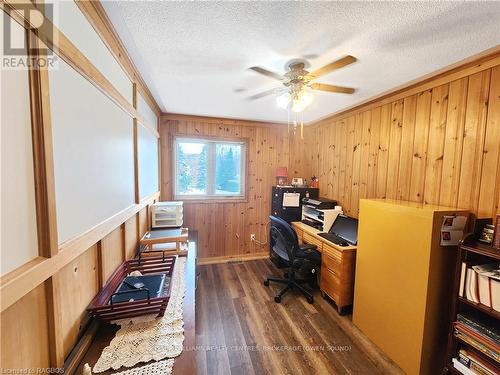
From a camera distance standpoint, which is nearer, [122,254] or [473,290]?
[473,290]

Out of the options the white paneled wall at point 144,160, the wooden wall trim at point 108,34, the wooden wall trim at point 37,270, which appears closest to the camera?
the wooden wall trim at point 37,270

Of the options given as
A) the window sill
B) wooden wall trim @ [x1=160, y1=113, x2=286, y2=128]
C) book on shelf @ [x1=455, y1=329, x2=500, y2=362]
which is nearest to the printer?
the window sill

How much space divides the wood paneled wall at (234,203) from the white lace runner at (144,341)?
2208 mm

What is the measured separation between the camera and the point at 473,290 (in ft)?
4.47

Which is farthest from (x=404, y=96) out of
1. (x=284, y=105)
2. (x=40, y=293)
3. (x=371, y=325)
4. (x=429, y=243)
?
(x=40, y=293)

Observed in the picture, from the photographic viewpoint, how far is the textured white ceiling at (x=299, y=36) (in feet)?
3.59

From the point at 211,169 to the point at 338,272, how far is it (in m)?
2.31

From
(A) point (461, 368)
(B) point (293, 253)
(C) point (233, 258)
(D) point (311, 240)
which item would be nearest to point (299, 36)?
(B) point (293, 253)

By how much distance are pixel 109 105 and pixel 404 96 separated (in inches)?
101

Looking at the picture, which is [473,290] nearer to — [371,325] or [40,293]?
[371,325]

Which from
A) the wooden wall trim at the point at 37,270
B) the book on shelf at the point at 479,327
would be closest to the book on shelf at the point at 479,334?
the book on shelf at the point at 479,327

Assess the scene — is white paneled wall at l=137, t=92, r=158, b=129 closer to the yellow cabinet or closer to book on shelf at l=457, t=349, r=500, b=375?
the yellow cabinet

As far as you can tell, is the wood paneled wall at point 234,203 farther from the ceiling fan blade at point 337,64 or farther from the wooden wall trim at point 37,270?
the wooden wall trim at point 37,270

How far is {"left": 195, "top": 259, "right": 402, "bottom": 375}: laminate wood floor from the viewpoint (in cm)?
167
